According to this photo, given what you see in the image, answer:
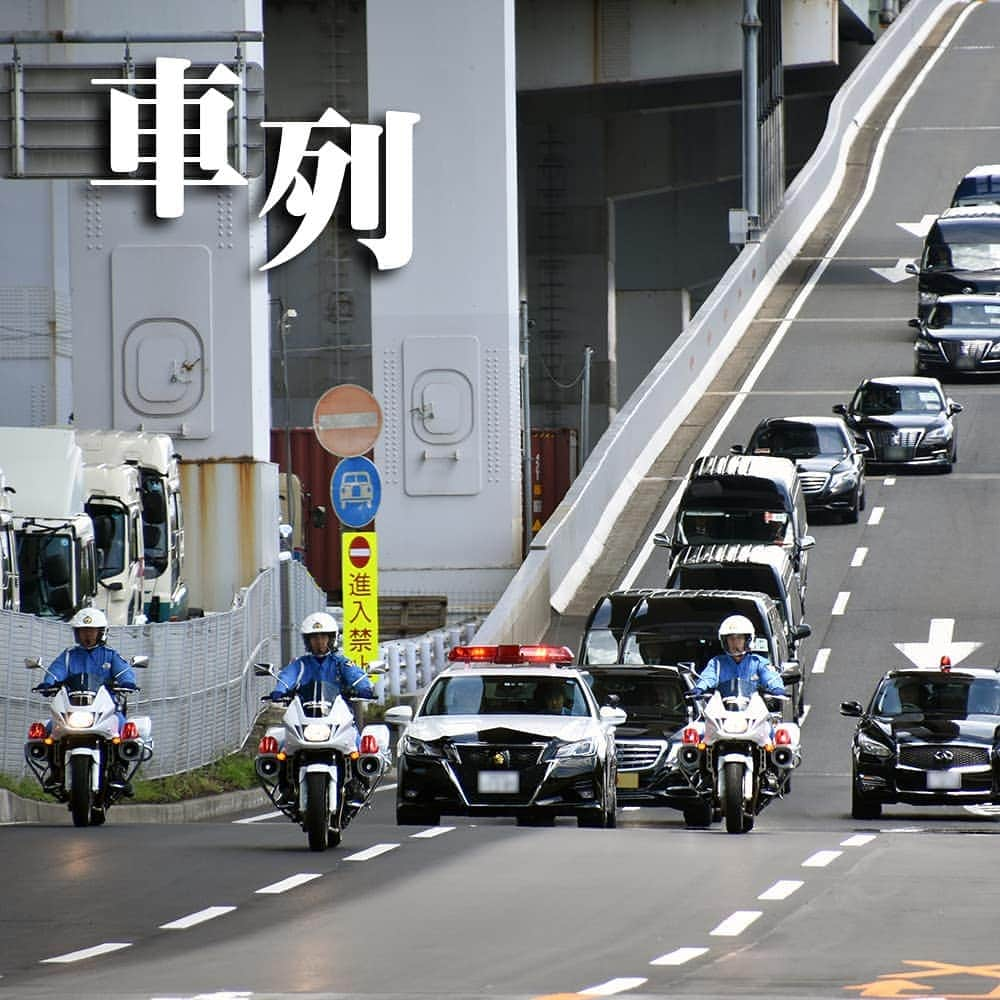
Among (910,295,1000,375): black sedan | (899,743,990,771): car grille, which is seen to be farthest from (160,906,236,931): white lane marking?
(910,295,1000,375): black sedan

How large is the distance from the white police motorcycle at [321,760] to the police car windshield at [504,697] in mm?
3096

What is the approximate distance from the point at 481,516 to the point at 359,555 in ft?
51.2

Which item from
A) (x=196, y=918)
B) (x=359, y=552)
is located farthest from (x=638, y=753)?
→ (x=196, y=918)

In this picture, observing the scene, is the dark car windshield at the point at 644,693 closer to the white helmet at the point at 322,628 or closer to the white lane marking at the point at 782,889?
the white helmet at the point at 322,628

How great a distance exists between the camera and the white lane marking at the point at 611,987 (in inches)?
455

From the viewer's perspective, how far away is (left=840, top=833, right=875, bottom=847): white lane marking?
18172 millimetres

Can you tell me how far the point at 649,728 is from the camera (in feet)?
76.3

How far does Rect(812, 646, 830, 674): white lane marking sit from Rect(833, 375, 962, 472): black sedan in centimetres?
1203

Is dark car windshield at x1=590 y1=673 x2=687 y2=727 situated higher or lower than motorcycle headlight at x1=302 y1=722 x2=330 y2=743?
lower

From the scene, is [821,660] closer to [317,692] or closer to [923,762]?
[923,762]

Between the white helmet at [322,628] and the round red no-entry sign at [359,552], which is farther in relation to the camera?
the round red no-entry sign at [359,552]

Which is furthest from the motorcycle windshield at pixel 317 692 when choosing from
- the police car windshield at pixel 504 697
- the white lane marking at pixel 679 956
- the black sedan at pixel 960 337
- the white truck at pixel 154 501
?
the black sedan at pixel 960 337

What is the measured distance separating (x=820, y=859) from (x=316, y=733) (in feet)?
10.8

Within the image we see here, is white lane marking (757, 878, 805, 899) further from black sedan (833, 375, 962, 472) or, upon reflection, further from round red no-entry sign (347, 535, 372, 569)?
black sedan (833, 375, 962, 472)
